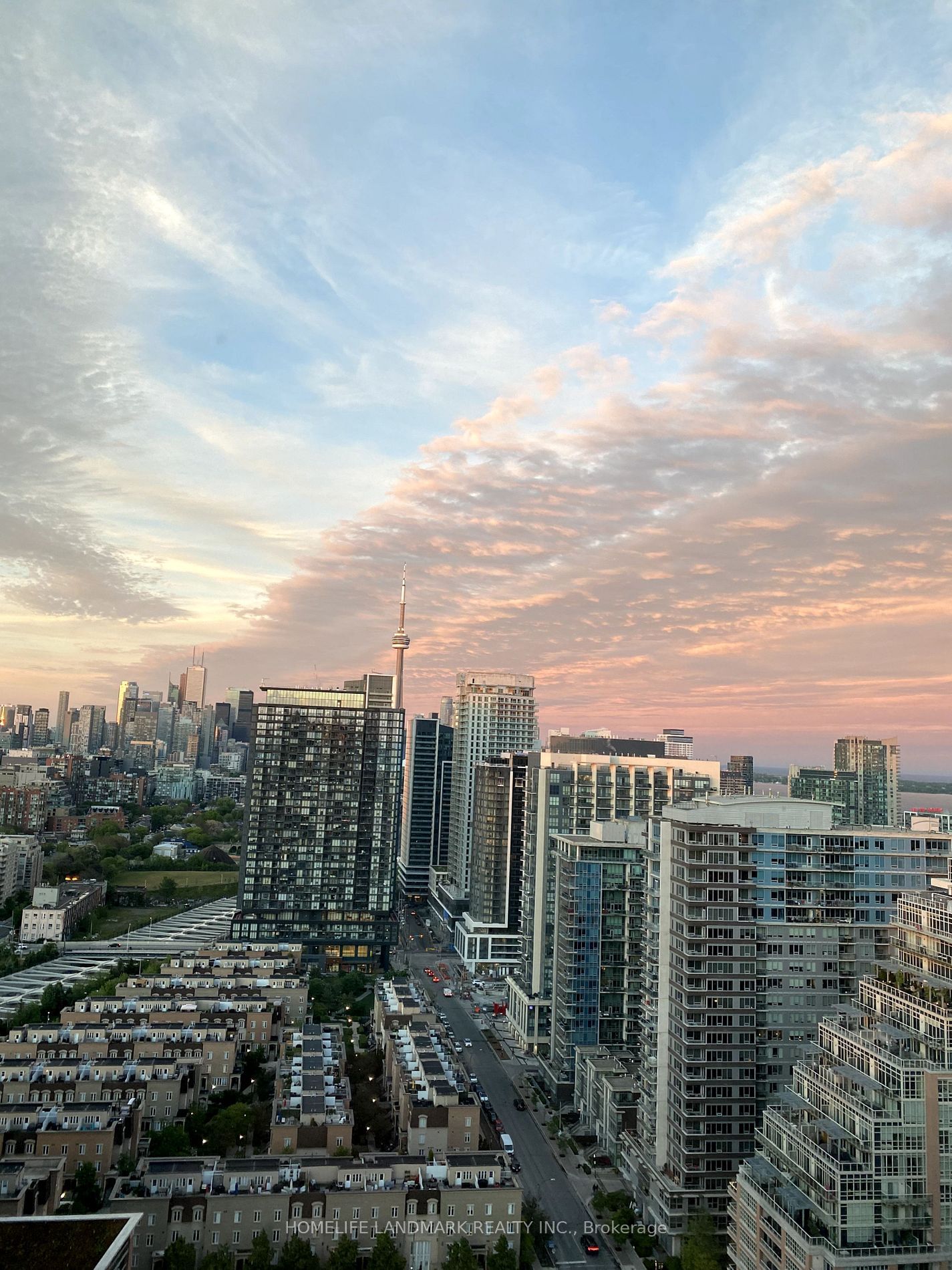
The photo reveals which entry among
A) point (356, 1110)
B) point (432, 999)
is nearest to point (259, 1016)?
point (356, 1110)

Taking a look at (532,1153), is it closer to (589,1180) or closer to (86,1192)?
(589,1180)

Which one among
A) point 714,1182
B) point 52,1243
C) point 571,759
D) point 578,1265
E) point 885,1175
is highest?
point 571,759

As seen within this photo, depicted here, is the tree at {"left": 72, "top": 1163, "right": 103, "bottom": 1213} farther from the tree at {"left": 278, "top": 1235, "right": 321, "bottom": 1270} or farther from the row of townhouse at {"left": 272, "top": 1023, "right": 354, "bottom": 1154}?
the row of townhouse at {"left": 272, "top": 1023, "right": 354, "bottom": 1154}

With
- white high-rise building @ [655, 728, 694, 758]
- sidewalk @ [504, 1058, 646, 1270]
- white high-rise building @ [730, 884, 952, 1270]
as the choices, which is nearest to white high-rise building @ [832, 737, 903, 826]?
white high-rise building @ [655, 728, 694, 758]

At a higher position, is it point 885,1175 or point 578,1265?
point 885,1175

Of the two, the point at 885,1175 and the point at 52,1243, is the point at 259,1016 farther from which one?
the point at 885,1175

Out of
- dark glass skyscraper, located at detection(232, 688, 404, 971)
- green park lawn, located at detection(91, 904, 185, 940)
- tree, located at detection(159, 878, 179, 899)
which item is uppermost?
dark glass skyscraper, located at detection(232, 688, 404, 971)
